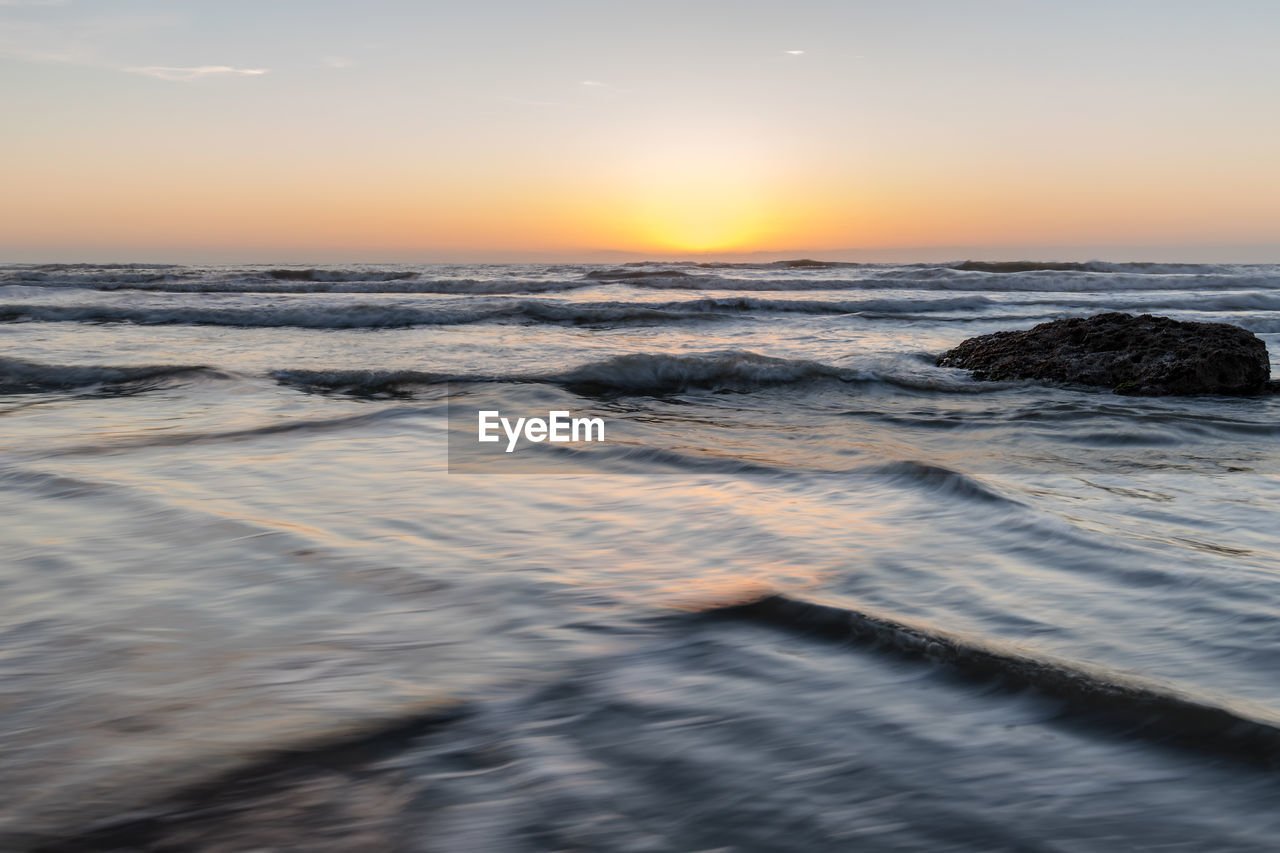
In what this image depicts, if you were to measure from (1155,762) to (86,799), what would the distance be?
6.10ft

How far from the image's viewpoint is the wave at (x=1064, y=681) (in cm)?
163

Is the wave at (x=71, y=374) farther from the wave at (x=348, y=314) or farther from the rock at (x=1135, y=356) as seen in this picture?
the rock at (x=1135, y=356)

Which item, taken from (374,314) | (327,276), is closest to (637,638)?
(374,314)

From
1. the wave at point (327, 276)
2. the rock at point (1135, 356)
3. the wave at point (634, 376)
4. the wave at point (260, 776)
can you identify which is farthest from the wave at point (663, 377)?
the wave at point (327, 276)

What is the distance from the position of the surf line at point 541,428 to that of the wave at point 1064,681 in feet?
8.50

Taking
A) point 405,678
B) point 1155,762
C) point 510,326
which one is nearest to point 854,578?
point 1155,762

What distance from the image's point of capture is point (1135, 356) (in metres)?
7.23

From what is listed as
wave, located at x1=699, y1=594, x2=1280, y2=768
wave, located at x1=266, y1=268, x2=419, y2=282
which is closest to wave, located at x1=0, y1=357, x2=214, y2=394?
wave, located at x1=699, y1=594, x2=1280, y2=768

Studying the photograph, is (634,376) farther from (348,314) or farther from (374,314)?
(348,314)

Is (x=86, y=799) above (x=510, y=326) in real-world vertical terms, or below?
below

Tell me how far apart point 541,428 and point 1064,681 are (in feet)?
12.2

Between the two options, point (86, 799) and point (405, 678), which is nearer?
point (86, 799)

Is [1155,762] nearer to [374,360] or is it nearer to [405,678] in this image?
[405,678]

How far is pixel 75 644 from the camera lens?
2.03 m
